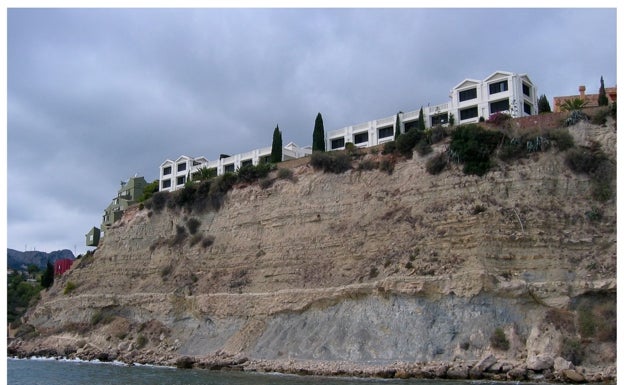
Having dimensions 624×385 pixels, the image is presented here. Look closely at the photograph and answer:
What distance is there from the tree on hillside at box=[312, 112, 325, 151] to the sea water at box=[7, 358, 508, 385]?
1749 centimetres

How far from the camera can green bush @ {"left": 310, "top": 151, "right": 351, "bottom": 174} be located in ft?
121

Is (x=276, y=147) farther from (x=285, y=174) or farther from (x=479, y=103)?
(x=479, y=103)

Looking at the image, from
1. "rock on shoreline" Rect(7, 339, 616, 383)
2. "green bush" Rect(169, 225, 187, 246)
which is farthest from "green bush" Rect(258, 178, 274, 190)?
"rock on shoreline" Rect(7, 339, 616, 383)

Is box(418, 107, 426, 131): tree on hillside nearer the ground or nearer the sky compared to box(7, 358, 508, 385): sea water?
nearer the sky

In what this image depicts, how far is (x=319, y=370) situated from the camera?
27.8m

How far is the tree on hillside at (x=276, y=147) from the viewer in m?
44.8

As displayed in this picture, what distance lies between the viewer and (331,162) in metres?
37.4

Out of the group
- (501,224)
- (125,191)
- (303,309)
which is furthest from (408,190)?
(125,191)

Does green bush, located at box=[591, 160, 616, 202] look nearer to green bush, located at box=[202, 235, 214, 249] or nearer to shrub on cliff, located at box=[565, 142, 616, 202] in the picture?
shrub on cliff, located at box=[565, 142, 616, 202]

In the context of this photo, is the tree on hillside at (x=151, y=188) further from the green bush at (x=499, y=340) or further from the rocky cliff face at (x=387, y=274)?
the green bush at (x=499, y=340)

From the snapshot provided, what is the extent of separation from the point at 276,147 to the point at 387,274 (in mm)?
17391

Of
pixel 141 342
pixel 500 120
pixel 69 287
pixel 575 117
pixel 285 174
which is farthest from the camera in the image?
pixel 69 287

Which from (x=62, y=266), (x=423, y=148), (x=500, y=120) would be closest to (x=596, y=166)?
(x=500, y=120)

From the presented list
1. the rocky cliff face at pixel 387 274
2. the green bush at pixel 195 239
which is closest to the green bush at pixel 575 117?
the rocky cliff face at pixel 387 274
